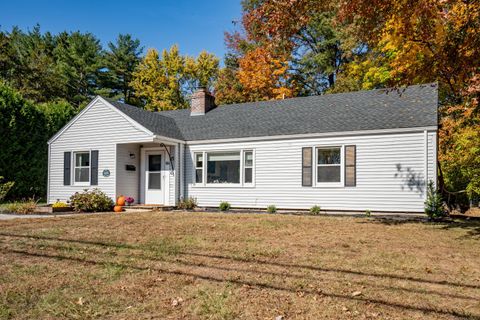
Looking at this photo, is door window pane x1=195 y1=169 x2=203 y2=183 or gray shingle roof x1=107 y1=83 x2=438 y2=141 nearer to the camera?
gray shingle roof x1=107 y1=83 x2=438 y2=141

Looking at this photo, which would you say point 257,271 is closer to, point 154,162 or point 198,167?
point 198,167

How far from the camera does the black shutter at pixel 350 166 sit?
12977 millimetres

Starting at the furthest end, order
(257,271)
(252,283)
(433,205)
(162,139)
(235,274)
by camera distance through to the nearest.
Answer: (162,139) < (433,205) < (257,271) < (235,274) < (252,283)

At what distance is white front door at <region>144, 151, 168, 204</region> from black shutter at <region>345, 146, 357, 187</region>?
773cm

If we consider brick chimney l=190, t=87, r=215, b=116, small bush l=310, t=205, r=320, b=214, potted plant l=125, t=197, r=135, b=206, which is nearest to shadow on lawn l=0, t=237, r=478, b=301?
A: small bush l=310, t=205, r=320, b=214

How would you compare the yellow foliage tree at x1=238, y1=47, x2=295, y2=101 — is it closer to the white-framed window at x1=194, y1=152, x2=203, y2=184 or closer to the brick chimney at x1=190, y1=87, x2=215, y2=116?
the brick chimney at x1=190, y1=87, x2=215, y2=116

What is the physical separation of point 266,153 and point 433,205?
616 centimetres

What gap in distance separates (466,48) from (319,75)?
22.7 metres

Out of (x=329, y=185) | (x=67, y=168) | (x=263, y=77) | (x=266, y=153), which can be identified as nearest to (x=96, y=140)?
(x=67, y=168)

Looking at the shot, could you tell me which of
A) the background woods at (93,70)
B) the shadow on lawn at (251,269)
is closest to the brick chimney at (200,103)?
the shadow on lawn at (251,269)

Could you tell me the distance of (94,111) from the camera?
54.2ft

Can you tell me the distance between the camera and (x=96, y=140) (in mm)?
16328

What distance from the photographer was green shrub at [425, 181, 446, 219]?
11.4 meters

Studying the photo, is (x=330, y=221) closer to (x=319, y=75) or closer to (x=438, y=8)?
(x=438, y=8)
